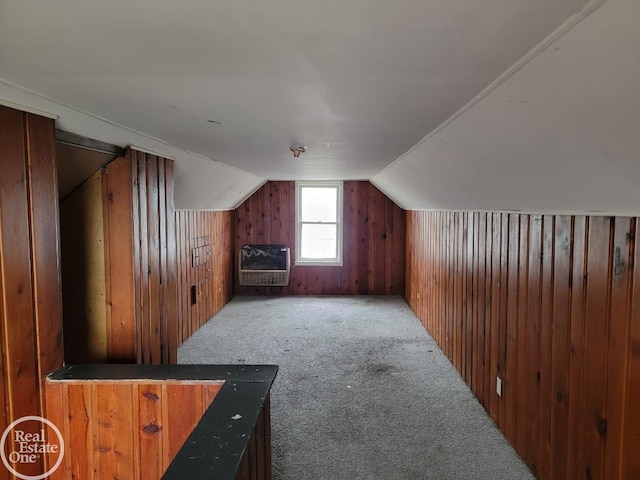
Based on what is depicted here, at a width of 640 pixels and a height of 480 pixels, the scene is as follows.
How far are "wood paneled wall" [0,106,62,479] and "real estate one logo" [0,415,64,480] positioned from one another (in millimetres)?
22

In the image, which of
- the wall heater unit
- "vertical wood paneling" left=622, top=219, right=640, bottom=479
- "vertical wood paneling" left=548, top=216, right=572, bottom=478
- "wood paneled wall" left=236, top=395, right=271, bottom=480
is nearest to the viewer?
"wood paneled wall" left=236, top=395, right=271, bottom=480

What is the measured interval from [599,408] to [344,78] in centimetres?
163

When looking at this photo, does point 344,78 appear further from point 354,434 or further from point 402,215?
point 402,215

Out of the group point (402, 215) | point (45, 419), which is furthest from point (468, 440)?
point (402, 215)

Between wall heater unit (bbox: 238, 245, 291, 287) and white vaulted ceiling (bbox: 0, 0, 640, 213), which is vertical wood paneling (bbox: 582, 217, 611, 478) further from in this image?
wall heater unit (bbox: 238, 245, 291, 287)

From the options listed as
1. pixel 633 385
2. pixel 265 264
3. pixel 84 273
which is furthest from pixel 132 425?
pixel 265 264

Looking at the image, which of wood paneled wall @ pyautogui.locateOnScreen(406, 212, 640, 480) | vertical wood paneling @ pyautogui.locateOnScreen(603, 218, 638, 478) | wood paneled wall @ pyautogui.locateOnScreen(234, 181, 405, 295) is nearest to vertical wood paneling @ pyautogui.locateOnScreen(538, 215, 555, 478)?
wood paneled wall @ pyautogui.locateOnScreen(406, 212, 640, 480)

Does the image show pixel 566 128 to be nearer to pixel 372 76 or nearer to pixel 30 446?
pixel 372 76

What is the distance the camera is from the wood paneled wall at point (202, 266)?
166 inches

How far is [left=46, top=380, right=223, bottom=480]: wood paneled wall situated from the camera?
5.44ft

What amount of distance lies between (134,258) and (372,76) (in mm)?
1590

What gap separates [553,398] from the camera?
194 cm

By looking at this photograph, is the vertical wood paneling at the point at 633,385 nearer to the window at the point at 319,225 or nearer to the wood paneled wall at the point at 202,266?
the wood paneled wall at the point at 202,266

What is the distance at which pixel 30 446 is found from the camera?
1537 millimetres
